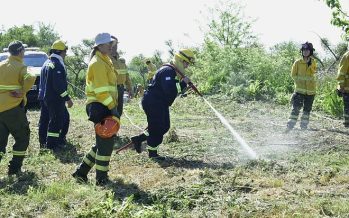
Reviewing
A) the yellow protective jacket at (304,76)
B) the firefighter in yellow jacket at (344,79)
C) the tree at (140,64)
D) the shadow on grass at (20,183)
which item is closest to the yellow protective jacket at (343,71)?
the firefighter in yellow jacket at (344,79)

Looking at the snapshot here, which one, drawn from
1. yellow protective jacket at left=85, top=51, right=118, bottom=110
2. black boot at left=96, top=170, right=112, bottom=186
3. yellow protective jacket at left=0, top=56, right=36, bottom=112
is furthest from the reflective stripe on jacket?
black boot at left=96, top=170, right=112, bottom=186

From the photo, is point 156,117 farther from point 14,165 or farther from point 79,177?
point 14,165

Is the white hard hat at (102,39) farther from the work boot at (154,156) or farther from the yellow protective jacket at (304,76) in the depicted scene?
the yellow protective jacket at (304,76)

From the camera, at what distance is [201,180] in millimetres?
5625

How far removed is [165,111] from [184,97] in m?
9.64

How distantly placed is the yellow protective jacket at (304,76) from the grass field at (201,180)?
0.89m

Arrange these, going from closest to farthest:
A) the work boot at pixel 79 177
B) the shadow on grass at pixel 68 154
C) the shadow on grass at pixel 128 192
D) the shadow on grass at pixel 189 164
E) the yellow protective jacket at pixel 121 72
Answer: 1. the shadow on grass at pixel 128 192
2. the work boot at pixel 79 177
3. the shadow on grass at pixel 189 164
4. the shadow on grass at pixel 68 154
5. the yellow protective jacket at pixel 121 72

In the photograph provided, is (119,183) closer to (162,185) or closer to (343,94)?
(162,185)

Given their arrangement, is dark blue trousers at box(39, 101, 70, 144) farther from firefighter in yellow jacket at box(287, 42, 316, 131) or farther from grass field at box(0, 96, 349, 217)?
firefighter in yellow jacket at box(287, 42, 316, 131)

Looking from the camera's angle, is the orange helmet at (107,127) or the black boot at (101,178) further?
the black boot at (101,178)

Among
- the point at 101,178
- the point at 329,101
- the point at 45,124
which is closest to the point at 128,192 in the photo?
the point at 101,178

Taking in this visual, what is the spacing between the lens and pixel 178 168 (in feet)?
22.0

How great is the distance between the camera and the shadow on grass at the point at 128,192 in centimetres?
509

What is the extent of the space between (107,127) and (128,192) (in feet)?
2.68
